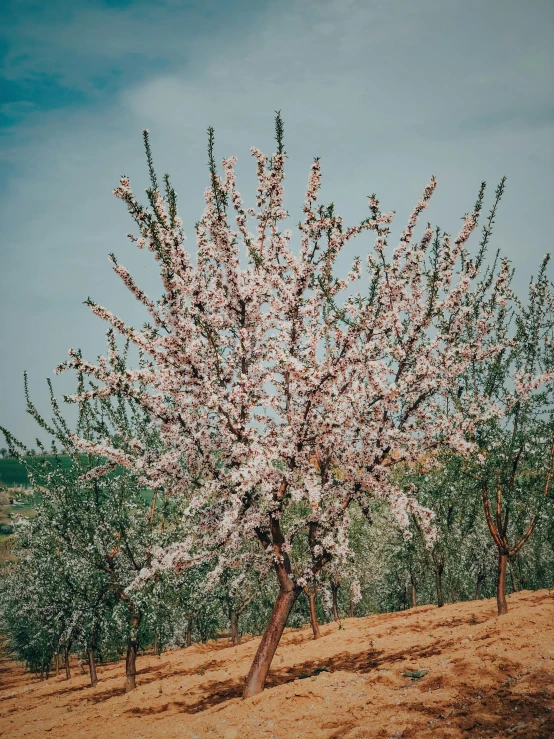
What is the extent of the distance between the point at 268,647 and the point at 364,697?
2.73 m

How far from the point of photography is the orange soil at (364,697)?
26.9 ft

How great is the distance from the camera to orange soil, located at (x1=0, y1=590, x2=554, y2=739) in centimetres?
820

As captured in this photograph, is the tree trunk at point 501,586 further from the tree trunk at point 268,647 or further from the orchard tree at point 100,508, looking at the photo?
the orchard tree at point 100,508

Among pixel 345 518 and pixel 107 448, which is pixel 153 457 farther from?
pixel 345 518

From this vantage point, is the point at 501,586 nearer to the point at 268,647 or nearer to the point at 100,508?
the point at 268,647

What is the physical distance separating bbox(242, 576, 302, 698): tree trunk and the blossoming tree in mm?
28

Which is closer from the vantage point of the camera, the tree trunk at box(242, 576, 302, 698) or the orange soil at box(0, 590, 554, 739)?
the orange soil at box(0, 590, 554, 739)

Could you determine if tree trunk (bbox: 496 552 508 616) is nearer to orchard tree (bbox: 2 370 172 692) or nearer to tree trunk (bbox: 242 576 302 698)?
tree trunk (bbox: 242 576 302 698)

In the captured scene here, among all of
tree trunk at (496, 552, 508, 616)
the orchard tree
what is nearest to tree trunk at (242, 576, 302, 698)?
the orchard tree

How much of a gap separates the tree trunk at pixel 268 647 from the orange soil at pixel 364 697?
1.21 ft

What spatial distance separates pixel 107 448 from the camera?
1157 cm

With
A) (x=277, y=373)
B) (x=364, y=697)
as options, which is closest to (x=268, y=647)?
(x=364, y=697)

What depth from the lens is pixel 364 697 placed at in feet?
33.2

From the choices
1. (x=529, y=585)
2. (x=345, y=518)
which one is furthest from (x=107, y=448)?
(x=529, y=585)
